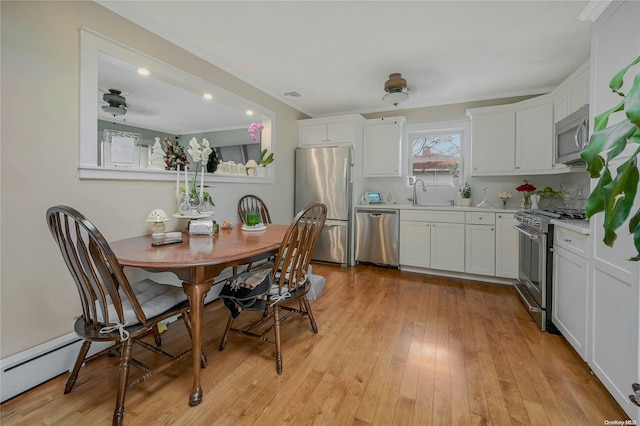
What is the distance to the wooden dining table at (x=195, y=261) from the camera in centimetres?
136

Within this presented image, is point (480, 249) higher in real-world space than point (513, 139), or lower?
lower

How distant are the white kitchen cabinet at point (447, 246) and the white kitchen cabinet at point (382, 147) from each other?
1.05 m

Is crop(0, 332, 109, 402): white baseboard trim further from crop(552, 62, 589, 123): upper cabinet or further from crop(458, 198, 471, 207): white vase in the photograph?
crop(552, 62, 589, 123): upper cabinet

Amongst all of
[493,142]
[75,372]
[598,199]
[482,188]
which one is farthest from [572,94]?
[75,372]

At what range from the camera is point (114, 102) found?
4.30 metres

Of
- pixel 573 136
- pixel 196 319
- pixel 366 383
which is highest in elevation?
pixel 573 136

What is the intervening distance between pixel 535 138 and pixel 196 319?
3.96 metres

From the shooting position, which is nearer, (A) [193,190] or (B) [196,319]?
(B) [196,319]

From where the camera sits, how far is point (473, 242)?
3492 millimetres

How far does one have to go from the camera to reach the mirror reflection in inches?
90.0

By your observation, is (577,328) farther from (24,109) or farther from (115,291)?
(24,109)

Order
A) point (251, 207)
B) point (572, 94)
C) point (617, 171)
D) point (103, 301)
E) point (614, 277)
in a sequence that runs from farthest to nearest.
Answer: point (251, 207)
point (572, 94)
point (614, 277)
point (103, 301)
point (617, 171)

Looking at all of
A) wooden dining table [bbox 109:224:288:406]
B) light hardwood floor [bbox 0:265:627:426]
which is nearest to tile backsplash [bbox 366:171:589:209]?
light hardwood floor [bbox 0:265:627:426]

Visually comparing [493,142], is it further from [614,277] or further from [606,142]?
[606,142]
